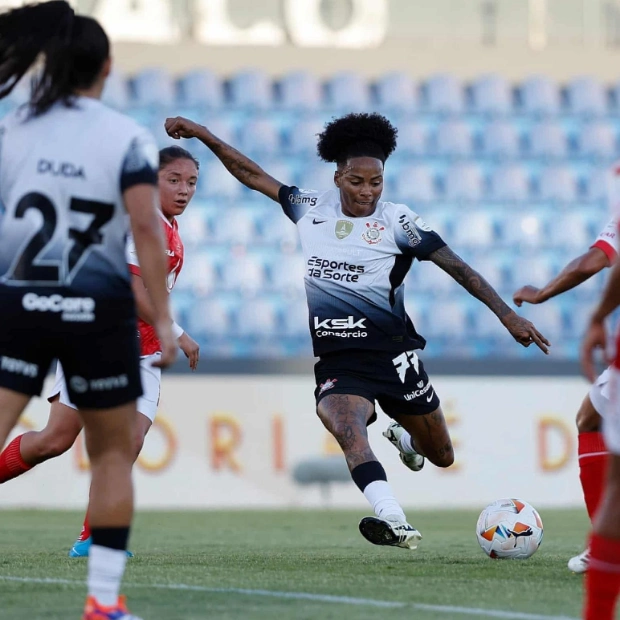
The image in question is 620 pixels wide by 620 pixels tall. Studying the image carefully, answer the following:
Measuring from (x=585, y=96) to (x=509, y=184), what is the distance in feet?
8.00

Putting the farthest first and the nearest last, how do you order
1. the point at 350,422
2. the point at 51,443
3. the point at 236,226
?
1. the point at 236,226
2. the point at 51,443
3. the point at 350,422

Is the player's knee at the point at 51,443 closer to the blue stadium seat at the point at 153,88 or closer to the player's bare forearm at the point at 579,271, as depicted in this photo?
the player's bare forearm at the point at 579,271

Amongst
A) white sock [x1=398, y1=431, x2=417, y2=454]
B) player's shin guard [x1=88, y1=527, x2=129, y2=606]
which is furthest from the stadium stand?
player's shin guard [x1=88, y1=527, x2=129, y2=606]

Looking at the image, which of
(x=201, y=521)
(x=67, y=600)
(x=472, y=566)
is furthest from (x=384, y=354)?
(x=201, y=521)

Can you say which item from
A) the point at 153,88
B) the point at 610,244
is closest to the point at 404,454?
the point at 610,244

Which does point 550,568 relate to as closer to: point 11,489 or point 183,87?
point 11,489

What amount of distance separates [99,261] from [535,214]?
15.4 metres

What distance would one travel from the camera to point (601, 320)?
3.88m

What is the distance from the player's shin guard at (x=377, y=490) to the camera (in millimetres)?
6332

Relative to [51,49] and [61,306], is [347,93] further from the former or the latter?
[61,306]

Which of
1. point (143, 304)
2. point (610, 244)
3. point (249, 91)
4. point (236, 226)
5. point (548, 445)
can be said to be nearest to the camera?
point (610, 244)

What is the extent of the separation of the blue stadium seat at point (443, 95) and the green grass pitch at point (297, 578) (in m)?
11.2

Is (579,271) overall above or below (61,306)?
above

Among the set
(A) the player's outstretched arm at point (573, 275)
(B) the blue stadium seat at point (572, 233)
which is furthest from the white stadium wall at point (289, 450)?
(A) the player's outstretched arm at point (573, 275)
